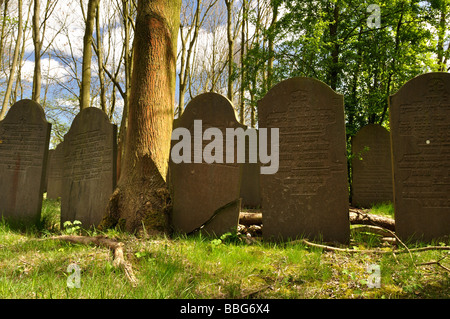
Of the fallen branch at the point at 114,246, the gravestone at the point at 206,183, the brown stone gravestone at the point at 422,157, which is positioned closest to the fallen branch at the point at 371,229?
the brown stone gravestone at the point at 422,157

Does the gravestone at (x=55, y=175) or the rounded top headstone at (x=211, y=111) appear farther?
the gravestone at (x=55, y=175)

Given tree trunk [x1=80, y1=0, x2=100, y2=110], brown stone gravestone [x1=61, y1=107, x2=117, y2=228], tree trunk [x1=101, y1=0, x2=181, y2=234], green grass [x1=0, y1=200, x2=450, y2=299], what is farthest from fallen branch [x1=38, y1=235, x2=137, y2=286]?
tree trunk [x1=80, y1=0, x2=100, y2=110]

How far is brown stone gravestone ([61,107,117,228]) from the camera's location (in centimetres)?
477

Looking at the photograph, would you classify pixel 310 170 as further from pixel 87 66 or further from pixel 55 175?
pixel 55 175

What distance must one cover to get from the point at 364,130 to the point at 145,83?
5.20m

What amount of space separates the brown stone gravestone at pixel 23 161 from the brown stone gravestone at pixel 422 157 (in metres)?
5.42

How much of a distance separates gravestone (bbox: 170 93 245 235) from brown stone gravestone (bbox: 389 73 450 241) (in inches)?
77.9

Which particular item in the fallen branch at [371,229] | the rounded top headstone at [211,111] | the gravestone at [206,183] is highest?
the rounded top headstone at [211,111]

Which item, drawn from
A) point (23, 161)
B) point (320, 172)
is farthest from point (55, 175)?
point (320, 172)

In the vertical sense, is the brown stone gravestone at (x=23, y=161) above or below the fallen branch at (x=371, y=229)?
above

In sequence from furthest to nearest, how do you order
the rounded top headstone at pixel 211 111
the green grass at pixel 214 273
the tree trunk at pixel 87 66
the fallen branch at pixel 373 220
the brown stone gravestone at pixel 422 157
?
1. the tree trunk at pixel 87 66
2. the fallen branch at pixel 373 220
3. the rounded top headstone at pixel 211 111
4. the brown stone gravestone at pixel 422 157
5. the green grass at pixel 214 273

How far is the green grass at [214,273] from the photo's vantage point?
91.7 inches

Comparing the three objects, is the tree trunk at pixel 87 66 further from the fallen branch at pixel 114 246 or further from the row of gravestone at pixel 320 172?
the fallen branch at pixel 114 246

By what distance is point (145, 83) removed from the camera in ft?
14.5
